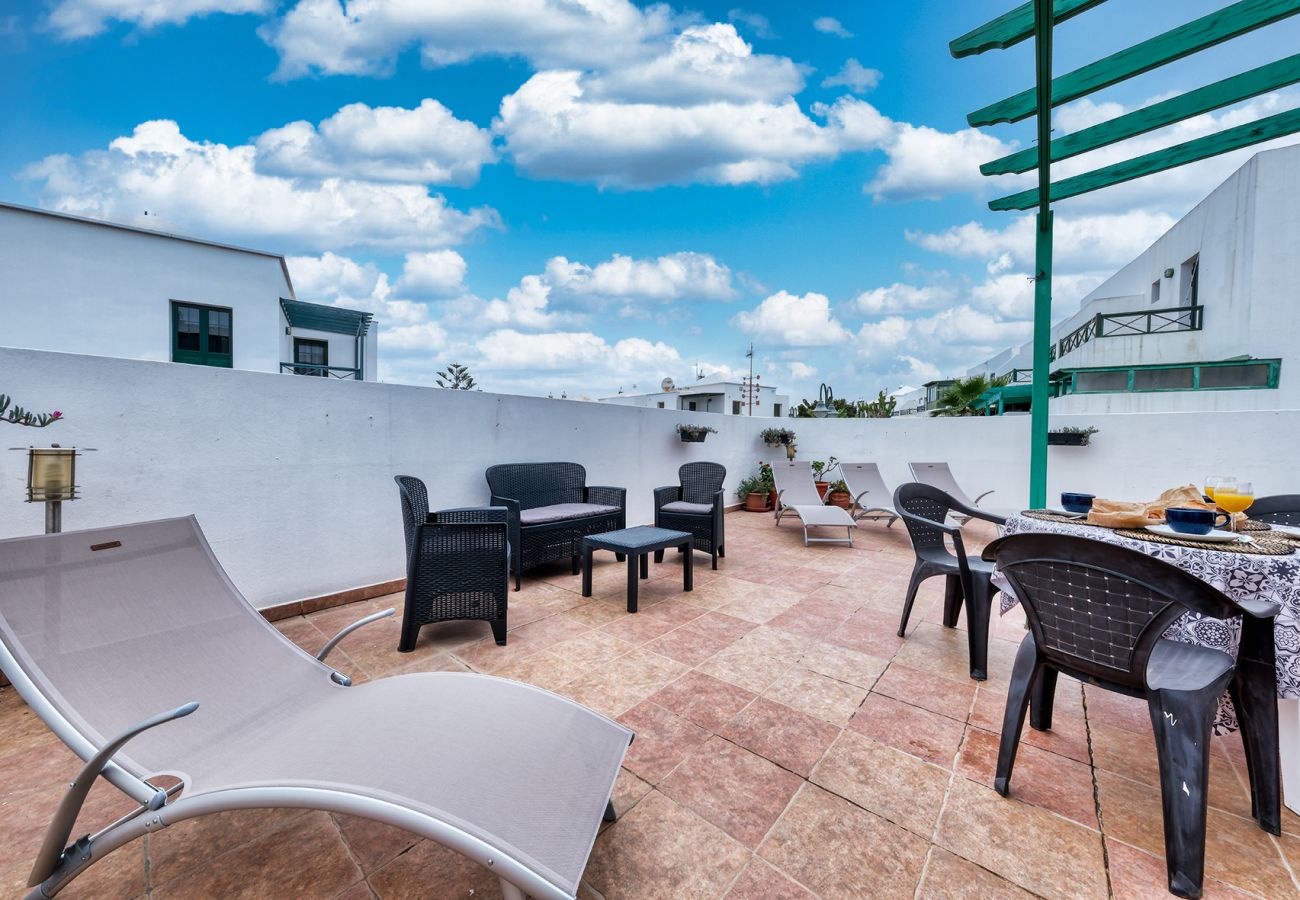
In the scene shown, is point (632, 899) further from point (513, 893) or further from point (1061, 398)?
point (1061, 398)

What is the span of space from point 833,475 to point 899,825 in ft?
24.3

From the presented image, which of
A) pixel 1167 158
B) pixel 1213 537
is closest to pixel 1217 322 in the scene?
pixel 1167 158

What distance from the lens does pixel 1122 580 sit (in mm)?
1489

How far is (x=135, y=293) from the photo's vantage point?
374 inches

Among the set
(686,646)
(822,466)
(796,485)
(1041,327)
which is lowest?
(686,646)

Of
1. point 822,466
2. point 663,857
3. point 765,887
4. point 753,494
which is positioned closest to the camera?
point 765,887

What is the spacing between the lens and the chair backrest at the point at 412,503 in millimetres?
3242

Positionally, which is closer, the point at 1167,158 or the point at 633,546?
the point at 633,546

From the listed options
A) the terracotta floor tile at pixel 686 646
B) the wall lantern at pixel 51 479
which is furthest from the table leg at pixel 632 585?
the wall lantern at pixel 51 479

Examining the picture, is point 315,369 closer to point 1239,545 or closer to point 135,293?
point 135,293

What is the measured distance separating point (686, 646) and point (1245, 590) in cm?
233

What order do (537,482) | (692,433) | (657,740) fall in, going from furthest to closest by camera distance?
(692,433) < (537,482) < (657,740)

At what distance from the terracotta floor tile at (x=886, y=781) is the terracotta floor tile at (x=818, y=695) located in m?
0.21

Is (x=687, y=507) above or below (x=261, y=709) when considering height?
above
